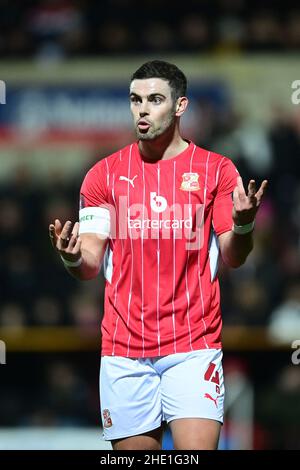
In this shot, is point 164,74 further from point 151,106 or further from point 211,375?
point 211,375

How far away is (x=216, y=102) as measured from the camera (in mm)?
13945

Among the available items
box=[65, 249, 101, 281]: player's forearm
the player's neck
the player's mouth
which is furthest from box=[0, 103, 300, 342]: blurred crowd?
the player's mouth

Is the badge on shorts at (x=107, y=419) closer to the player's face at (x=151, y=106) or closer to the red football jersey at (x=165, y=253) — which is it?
the red football jersey at (x=165, y=253)

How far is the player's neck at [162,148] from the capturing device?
19.7 ft

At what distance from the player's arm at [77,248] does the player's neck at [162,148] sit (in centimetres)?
50

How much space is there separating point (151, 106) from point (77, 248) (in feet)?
2.76

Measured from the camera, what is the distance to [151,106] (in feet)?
19.3

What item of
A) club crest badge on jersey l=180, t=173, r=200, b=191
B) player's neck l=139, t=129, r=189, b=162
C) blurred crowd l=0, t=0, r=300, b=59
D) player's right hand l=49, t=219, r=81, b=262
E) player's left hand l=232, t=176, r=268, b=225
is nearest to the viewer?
player's left hand l=232, t=176, r=268, b=225

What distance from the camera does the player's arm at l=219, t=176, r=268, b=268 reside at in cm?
557

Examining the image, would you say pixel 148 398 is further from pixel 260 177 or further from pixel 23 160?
pixel 23 160

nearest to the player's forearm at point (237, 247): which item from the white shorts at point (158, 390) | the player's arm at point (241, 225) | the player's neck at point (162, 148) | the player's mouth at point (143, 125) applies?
the player's arm at point (241, 225)

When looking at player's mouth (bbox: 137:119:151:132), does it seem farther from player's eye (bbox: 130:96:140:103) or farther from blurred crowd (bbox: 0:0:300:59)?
blurred crowd (bbox: 0:0:300:59)

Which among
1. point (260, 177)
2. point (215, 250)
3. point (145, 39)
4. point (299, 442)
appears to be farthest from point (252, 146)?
point (215, 250)

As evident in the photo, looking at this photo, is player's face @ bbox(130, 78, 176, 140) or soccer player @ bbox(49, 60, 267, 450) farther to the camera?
player's face @ bbox(130, 78, 176, 140)
